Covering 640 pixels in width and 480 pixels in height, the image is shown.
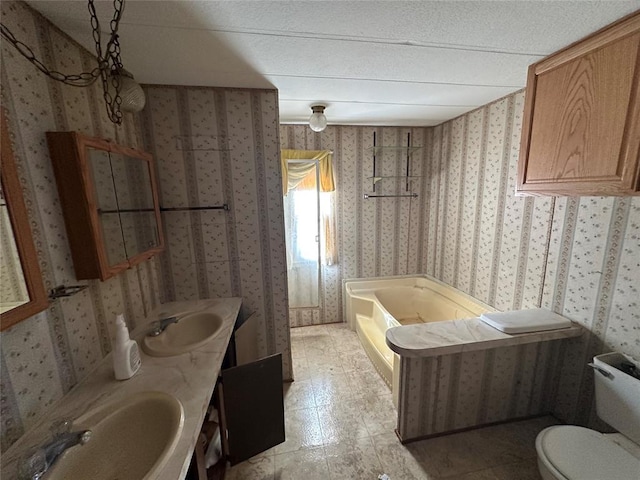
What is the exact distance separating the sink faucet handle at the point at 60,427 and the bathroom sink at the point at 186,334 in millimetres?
423

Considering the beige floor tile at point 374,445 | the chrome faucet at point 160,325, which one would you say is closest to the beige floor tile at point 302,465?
the beige floor tile at point 374,445

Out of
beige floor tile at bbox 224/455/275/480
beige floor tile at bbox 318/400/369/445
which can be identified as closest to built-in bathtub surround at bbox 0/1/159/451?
beige floor tile at bbox 224/455/275/480

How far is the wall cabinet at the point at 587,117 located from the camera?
3.44 feet

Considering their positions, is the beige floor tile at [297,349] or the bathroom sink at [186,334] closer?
the bathroom sink at [186,334]

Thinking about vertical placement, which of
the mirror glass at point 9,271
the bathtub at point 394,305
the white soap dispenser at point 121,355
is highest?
the mirror glass at point 9,271

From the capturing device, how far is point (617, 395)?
1268mm

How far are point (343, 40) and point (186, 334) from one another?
6.04ft

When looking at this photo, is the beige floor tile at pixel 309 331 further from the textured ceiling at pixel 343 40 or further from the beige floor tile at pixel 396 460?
the textured ceiling at pixel 343 40

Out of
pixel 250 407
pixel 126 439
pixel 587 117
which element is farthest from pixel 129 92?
pixel 587 117

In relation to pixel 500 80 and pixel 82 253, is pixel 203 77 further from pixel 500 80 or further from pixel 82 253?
pixel 500 80

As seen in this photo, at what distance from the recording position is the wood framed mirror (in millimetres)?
749

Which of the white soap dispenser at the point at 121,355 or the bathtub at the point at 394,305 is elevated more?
the white soap dispenser at the point at 121,355

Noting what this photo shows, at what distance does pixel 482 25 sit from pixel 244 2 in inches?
39.3

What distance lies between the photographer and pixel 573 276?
1.63 m
